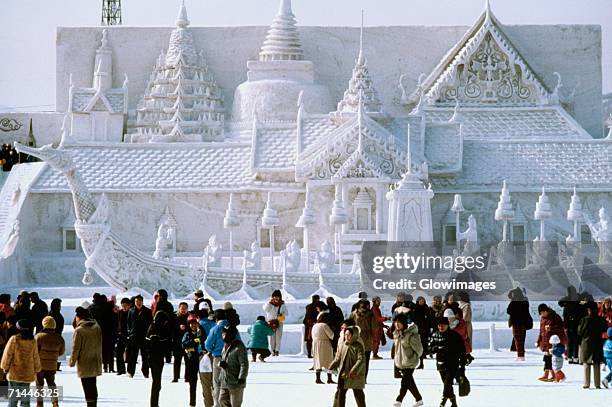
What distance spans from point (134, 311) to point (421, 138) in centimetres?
2255

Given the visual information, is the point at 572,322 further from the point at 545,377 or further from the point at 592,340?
the point at 592,340

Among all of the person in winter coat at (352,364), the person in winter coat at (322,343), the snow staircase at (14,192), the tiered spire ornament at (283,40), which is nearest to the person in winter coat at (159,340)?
the person in winter coat at (352,364)

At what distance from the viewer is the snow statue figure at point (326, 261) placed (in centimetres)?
3884

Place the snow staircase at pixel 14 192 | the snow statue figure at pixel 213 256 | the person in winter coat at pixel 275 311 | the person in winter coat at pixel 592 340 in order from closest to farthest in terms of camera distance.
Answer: the person in winter coat at pixel 592 340 → the person in winter coat at pixel 275 311 → the snow statue figure at pixel 213 256 → the snow staircase at pixel 14 192

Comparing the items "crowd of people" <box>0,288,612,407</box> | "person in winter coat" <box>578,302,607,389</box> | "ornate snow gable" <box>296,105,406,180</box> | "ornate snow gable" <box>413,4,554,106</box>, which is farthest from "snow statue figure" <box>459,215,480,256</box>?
"person in winter coat" <box>578,302,607,389</box>

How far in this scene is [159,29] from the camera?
171ft

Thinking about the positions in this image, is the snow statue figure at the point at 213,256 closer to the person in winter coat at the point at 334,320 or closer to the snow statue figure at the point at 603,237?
the snow statue figure at the point at 603,237

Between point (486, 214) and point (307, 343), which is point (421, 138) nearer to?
point (486, 214)

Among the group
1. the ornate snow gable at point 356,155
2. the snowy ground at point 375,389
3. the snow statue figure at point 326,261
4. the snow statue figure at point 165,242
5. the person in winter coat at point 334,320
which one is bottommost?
the snowy ground at point 375,389

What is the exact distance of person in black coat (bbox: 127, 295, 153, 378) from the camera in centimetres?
2298

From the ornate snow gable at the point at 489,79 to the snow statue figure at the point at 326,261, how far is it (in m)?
11.1

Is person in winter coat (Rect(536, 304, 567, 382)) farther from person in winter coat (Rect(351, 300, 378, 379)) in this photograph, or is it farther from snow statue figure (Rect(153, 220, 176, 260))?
snow statue figure (Rect(153, 220, 176, 260))

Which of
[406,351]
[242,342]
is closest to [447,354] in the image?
[406,351]

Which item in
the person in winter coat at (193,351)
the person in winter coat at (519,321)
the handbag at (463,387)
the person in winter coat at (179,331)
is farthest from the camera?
the person in winter coat at (519,321)
